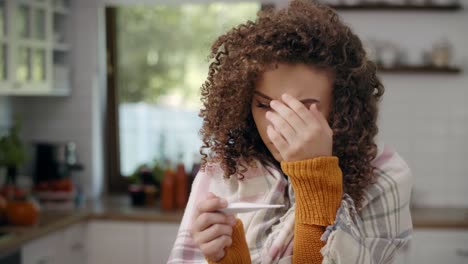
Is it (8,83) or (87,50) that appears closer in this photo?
(8,83)

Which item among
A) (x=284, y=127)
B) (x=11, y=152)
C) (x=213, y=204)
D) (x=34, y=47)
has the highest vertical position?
(x=34, y=47)

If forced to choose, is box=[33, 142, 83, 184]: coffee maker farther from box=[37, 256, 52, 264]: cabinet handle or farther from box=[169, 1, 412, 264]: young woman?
box=[169, 1, 412, 264]: young woman

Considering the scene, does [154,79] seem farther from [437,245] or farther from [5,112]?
[437,245]

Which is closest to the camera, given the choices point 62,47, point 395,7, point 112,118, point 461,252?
point 461,252


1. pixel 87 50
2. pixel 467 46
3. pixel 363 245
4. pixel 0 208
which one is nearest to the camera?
pixel 363 245

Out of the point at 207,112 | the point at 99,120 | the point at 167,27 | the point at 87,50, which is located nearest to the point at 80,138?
the point at 99,120

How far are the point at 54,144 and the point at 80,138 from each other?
24 centimetres

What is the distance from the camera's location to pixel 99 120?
417cm

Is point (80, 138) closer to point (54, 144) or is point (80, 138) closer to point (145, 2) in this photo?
point (54, 144)

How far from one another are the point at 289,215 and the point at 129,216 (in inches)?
101

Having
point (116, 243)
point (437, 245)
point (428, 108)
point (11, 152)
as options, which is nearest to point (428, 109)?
point (428, 108)

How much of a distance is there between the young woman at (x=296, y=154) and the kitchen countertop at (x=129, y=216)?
2.14 meters

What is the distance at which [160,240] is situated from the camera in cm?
348

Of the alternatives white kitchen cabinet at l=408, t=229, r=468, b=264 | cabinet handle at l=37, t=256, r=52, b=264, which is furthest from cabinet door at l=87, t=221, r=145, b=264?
white kitchen cabinet at l=408, t=229, r=468, b=264
